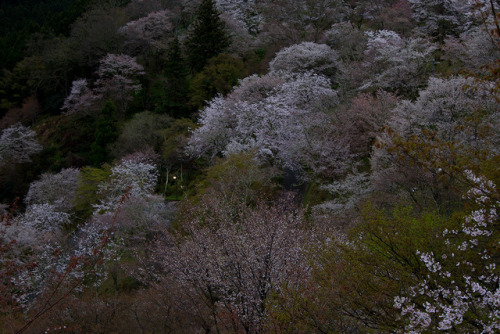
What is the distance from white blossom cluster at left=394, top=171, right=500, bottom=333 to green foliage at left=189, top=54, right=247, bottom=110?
23.0 metres

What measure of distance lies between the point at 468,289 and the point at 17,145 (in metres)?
35.5

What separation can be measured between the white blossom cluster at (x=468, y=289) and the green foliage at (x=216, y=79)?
75.3 feet

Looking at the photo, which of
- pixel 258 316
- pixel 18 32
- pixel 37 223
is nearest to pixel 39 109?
pixel 18 32

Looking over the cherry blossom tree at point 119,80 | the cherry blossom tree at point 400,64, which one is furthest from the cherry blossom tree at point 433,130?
the cherry blossom tree at point 119,80

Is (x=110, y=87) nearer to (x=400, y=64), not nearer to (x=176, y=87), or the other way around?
(x=176, y=87)

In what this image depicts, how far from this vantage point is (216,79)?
27625mm

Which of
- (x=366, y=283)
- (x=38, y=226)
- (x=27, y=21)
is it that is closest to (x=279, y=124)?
Answer: (x=366, y=283)

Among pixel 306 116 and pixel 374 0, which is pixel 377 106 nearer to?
pixel 306 116

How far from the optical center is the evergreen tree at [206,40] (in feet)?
105

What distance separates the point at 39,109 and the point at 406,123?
38.6 meters

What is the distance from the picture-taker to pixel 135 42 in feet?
126

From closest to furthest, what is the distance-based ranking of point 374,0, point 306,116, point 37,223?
point 306,116 < point 37,223 < point 374,0

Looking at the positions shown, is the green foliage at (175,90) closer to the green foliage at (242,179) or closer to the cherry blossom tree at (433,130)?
the green foliage at (242,179)

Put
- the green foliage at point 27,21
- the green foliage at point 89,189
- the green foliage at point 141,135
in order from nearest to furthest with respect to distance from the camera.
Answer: the green foliage at point 89,189 < the green foliage at point 141,135 < the green foliage at point 27,21
